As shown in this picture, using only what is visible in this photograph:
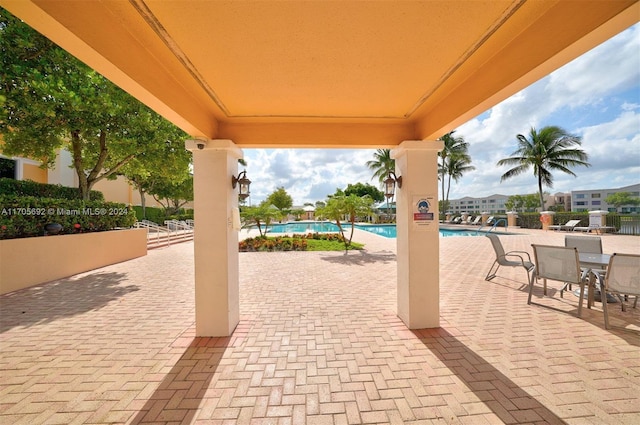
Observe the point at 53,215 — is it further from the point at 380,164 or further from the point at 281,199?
the point at 281,199

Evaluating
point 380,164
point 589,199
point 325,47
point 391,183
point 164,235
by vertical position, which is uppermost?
point 380,164

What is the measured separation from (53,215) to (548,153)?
96.3 ft

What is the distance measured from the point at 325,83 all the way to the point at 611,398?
398 centimetres

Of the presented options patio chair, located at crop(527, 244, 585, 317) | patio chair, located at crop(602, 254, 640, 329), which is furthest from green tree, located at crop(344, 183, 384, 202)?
patio chair, located at crop(602, 254, 640, 329)

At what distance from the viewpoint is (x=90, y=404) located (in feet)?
7.38

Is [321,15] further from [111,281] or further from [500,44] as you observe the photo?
[111,281]

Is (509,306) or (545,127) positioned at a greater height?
(545,127)

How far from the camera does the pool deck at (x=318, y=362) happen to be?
2.15 meters

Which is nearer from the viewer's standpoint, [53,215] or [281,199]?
[53,215]

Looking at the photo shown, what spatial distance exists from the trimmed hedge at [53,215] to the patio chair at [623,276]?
11.3 metres

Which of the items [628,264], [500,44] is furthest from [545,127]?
[500,44]

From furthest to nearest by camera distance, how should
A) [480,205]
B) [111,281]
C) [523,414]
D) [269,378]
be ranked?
[480,205], [111,281], [269,378], [523,414]

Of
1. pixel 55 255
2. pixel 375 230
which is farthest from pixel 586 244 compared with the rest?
pixel 375 230

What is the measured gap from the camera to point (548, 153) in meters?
20.3
